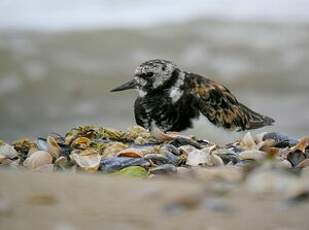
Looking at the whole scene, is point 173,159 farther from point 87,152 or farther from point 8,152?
point 8,152

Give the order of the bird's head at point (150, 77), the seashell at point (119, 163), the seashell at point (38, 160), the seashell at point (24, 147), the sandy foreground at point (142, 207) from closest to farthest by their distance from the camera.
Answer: the sandy foreground at point (142, 207)
the seashell at point (119, 163)
the seashell at point (38, 160)
the seashell at point (24, 147)
the bird's head at point (150, 77)

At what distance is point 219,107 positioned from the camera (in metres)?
5.49

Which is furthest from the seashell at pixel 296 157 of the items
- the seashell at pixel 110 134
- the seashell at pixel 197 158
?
the seashell at pixel 110 134

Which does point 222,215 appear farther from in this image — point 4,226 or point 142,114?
point 142,114

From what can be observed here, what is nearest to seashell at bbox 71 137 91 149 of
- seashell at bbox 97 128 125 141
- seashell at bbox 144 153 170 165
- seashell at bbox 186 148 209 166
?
seashell at bbox 97 128 125 141

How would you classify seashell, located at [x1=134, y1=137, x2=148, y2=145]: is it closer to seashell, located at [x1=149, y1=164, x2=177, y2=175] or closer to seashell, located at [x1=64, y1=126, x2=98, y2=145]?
seashell, located at [x1=64, y1=126, x2=98, y2=145]

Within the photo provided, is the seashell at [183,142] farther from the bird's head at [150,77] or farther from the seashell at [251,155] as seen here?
the bird's head at [150,77]

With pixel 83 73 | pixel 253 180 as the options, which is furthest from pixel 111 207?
pixel 83 73

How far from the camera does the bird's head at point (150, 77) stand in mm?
5316

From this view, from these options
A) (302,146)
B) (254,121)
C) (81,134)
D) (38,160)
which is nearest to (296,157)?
(302,146)

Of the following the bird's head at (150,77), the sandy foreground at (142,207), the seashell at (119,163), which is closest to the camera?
the sandy foreground at (142,207)

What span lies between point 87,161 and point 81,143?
27cm

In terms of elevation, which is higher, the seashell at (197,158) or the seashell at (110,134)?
the seashell at (197,158)

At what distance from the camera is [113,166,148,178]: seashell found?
407 cm
